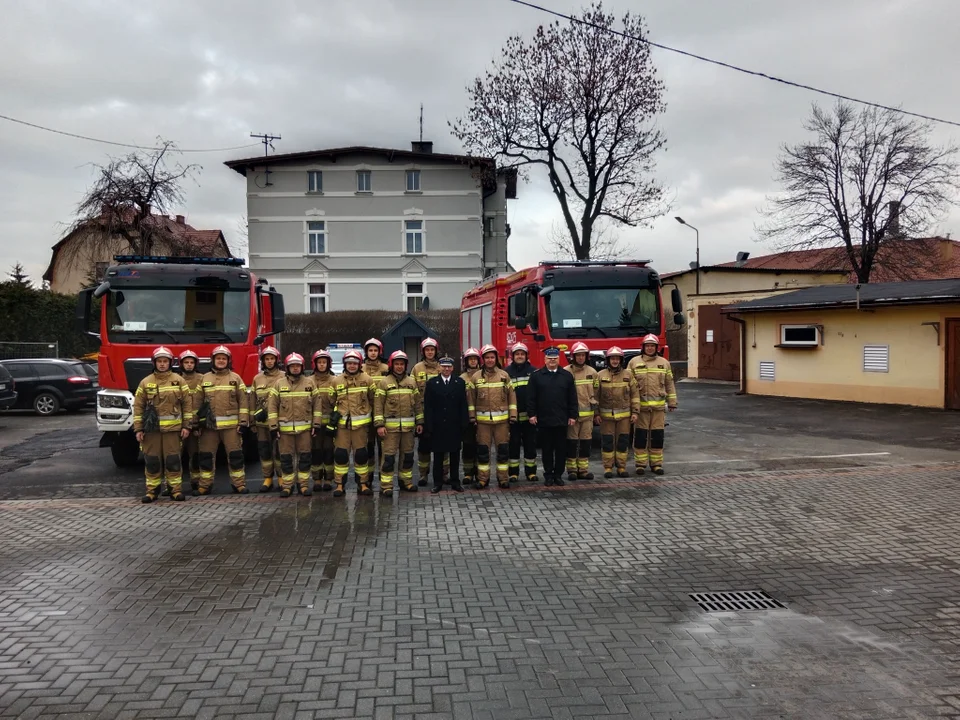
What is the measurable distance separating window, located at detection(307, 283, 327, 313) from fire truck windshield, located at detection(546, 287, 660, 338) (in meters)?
30.5

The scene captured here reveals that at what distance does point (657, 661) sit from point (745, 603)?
123 cm

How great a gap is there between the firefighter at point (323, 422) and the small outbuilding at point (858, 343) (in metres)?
14.7

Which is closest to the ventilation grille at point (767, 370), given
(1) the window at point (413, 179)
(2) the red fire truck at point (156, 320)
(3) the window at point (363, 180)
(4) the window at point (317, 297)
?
(2) the red fire truck at point (156, 320)

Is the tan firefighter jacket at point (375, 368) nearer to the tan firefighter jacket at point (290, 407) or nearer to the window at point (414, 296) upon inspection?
the tan firefighter jacket at point (290, 407)

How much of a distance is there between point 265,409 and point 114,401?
2275 mm

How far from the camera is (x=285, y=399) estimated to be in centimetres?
855

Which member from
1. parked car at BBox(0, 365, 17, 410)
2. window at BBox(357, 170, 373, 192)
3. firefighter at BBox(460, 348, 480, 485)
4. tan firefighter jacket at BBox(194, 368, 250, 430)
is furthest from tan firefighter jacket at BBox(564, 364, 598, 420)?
window at BBox(357, 170, 373, 192)

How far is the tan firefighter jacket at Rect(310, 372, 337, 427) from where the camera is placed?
28.4ft

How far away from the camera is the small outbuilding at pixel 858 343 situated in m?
17.1

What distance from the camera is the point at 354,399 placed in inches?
337

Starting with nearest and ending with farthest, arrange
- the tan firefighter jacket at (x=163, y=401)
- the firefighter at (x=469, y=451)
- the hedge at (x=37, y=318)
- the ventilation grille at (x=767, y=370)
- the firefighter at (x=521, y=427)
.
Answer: the tan firefighter jacket at (x=163, y=401), the firefighter at (x=469, y=451), the firefighter at (x=521, y=427), the ventilation grille at (x=767, y=370), the hedge at (x=37, y=318)

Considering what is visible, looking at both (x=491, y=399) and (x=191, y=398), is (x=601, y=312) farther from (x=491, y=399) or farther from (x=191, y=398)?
(x=191, y=398)

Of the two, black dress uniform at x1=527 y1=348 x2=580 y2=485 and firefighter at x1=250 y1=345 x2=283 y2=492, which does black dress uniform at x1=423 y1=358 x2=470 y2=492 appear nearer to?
black dress uniform at x1=527 y1=348 x2=580 y2=485

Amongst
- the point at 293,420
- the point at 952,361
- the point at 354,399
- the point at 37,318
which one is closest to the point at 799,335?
the point at 952,361
